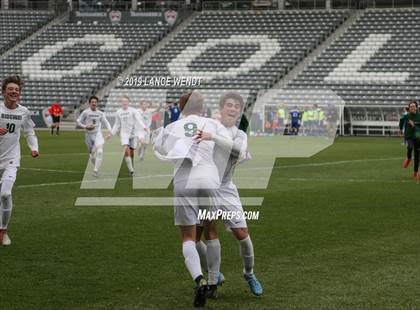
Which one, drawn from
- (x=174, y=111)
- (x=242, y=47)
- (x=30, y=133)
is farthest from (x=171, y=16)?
(x=30, y=133)

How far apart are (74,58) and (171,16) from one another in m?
7.98

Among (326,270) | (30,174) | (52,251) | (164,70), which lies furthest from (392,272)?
(164,70)

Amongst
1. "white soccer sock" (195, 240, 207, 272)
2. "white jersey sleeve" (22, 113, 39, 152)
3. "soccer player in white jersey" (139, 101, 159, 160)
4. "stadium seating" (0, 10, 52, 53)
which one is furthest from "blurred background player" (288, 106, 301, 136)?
"white soccer sock" (195, 240, 207, 272)

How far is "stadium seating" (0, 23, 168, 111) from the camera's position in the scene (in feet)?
181

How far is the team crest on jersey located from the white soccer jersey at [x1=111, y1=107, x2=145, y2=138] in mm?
35948

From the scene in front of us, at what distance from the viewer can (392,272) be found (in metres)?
10.5

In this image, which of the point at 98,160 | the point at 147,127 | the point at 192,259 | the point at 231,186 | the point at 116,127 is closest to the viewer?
the point at 192,259

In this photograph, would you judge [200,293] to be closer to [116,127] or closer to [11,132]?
[11,132]

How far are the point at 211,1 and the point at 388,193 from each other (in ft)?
148

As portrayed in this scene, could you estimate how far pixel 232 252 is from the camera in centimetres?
1197

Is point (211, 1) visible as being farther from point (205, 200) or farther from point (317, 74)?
point (205, 200)

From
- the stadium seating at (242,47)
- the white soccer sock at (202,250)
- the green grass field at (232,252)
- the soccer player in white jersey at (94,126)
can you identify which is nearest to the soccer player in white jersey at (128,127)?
the soccer player in white jersey at (94,126)

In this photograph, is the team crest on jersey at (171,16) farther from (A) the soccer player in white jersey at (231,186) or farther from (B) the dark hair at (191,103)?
(B) the dark hair at (191,103)

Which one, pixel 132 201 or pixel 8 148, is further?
pixel 132 201
